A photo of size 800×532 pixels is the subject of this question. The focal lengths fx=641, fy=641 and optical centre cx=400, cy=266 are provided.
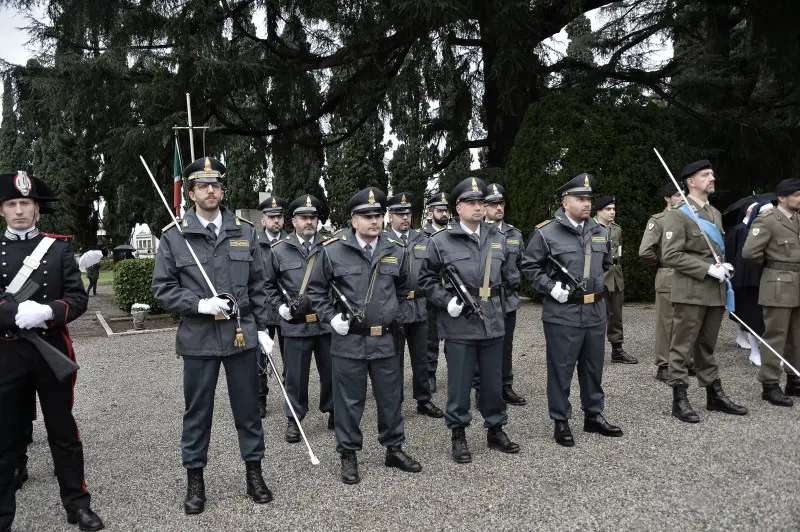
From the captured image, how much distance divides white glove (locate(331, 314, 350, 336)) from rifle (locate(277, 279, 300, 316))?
103 centimetres

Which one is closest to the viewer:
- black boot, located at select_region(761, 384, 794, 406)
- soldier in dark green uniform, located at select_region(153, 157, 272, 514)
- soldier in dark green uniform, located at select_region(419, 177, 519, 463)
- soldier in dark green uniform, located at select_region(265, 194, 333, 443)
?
soldier in dark green uniform, located at select_region(153, 157, 272, 514)

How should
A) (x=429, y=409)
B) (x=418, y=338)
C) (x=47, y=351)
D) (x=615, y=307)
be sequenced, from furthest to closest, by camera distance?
(x=615, y=307), (x=418, y=338), (x=429, y=409), (x=47, y=351)

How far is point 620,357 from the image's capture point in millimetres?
8211

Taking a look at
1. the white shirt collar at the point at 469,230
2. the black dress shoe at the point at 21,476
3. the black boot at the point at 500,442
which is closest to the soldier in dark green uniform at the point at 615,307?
the white shirt collar at the point at 469,230

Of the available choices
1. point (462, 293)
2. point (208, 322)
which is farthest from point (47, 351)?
point (462, 293)

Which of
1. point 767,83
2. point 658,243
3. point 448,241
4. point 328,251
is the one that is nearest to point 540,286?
point 448,241

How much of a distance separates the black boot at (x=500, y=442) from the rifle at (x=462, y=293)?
3.22 ft

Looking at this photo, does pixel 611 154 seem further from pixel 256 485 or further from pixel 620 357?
pixel 256 485

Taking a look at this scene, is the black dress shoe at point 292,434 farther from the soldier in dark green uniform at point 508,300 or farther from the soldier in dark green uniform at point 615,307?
the soldier in dark green uniform at point 615,307

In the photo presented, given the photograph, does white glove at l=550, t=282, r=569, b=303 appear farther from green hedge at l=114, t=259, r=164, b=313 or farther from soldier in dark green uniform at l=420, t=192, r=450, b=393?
green hedge at l=114, t=259, r=164, b=313

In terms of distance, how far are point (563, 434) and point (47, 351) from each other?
3774 mm

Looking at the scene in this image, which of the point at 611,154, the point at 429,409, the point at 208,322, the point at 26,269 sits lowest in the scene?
the point at 429,409

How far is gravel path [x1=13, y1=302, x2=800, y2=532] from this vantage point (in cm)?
385

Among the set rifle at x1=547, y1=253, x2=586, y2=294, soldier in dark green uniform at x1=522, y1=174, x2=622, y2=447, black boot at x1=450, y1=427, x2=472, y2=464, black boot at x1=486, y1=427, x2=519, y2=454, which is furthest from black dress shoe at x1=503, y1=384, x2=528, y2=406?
rifle at x1=547, y1=253, x2=586, y2=294
